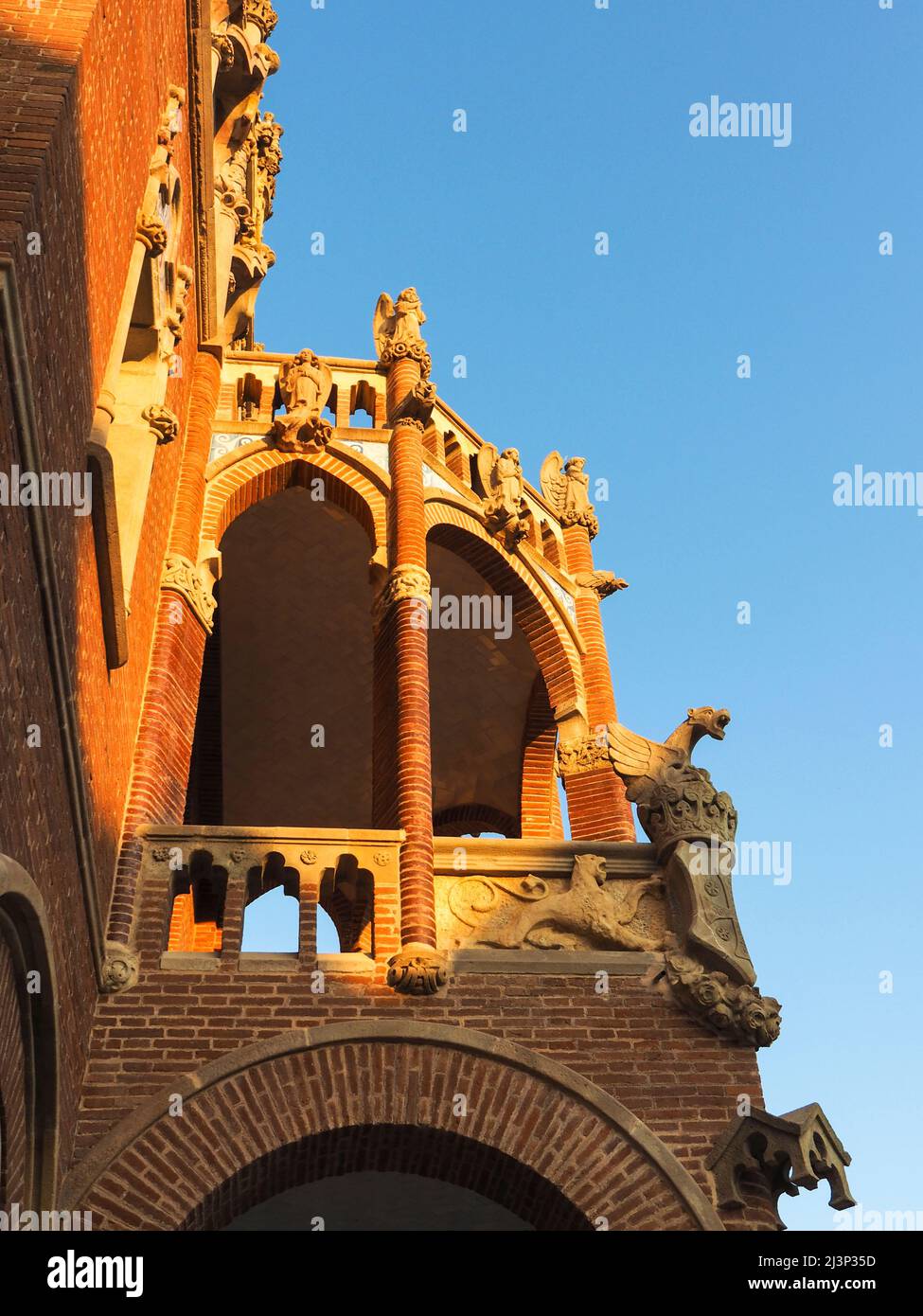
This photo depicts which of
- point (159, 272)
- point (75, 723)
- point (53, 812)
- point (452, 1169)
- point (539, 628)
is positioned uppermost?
point (159, 272)

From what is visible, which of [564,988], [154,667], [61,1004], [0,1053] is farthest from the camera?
[154,667]

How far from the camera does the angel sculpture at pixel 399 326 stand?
13625 mm

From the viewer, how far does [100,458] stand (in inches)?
276

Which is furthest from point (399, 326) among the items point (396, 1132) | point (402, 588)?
point (396, 1132)

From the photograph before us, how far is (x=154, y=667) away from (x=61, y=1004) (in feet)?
11.4

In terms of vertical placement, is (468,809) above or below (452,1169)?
above

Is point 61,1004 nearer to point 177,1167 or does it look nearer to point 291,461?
point 177,1167

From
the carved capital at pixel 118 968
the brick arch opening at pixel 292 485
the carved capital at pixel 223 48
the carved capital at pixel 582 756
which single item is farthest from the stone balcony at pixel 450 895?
the carved capital at pixel 223 48

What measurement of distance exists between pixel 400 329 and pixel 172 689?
16.1 feet

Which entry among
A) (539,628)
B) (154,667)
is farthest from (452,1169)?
(539,628)

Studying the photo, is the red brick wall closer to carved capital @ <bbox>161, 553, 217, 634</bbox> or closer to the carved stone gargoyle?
carved capital @ <bbox>161, 553, 217, 634</bbox>

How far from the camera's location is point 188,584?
36.3 ft

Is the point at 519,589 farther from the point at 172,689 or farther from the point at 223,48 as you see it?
the point at 223,48

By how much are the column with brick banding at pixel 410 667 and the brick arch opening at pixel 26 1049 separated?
2366 mm
